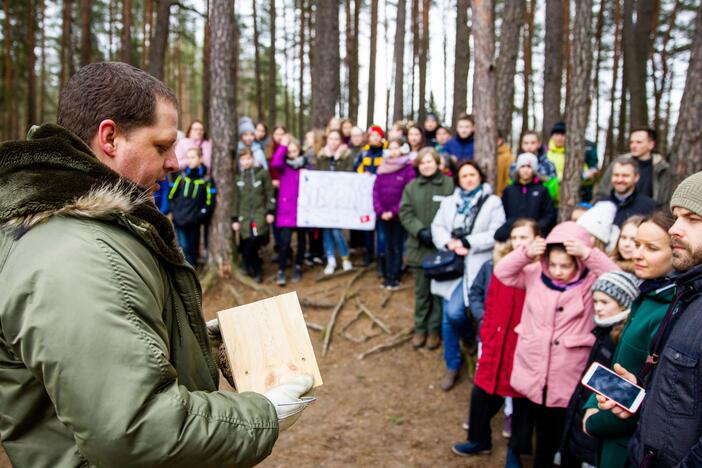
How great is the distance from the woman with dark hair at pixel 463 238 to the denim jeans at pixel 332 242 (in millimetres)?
2671

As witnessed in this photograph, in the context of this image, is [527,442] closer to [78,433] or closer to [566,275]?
[566,275]

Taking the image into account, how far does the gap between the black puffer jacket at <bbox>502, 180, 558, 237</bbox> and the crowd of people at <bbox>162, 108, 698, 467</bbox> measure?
0.02 metres

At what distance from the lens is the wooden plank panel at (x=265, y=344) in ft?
5.91

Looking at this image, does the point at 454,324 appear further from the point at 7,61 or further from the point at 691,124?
the point at 7,61

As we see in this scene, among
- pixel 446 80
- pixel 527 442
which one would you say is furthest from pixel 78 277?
pixel 446 80

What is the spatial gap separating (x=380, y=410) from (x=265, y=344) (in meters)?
3.87

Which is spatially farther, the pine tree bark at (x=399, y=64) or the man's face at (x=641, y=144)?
the pine tree bark at (x=399, y=64)

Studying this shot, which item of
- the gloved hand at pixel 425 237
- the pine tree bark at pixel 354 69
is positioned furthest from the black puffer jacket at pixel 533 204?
the pine tree bark at pixel 354 69

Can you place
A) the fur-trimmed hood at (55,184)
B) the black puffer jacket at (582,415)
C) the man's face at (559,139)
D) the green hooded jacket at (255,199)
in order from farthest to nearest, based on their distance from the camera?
the man's face at (559,139) → the green hooded jacket at (255,199) → the black puffer jacket at (582,415) → the fur-trimmed hood at (55,184)

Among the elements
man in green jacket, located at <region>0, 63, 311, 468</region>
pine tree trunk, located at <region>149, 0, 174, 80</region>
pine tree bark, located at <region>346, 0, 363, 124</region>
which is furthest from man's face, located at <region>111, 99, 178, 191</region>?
pine tree bark, located at <region>346, 0, 363, 124</region>

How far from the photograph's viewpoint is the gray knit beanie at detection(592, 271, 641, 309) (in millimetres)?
3227

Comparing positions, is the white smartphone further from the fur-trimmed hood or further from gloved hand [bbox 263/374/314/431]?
the fur-trimmed hood

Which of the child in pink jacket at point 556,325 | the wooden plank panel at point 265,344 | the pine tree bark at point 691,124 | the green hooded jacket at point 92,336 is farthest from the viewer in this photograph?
the pine tree bark at point 691,124

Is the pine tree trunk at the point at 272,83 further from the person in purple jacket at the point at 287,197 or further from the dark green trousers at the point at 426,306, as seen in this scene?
the dark green trousers at the point at 426,306
